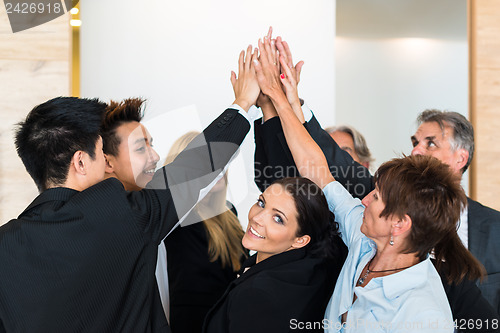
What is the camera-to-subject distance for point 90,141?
141cm

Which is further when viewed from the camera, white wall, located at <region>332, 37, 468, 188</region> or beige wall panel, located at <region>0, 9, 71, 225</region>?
white wall, located at <region>332, 37, 468, 188</region>

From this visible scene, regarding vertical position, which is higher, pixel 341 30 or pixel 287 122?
pixel 341 30

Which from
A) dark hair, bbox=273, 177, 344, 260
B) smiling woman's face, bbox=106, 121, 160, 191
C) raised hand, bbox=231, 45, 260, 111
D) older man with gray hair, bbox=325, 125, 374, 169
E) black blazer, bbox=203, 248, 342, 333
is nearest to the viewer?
Answer: black blazer, bbox=203, 248, 342, 333

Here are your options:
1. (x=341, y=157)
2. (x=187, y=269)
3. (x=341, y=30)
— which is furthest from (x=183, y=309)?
(x=341, y=30)

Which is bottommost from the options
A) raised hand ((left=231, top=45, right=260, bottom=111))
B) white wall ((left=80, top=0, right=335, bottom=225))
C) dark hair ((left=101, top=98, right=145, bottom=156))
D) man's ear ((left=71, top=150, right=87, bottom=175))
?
man's ear ((left=71, top=150, right=87, bottom=175))

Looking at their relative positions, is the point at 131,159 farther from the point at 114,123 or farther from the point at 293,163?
the point at 293,163

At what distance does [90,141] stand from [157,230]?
302 millimetres

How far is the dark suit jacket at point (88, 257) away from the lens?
51.2 inches

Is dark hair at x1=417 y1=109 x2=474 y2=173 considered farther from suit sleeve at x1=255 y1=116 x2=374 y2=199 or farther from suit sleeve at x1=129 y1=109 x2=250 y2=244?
suit sleeve at x1=129 y1=109 x2=250 y2=244

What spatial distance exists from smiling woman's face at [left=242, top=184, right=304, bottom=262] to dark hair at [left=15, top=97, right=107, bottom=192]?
572mm

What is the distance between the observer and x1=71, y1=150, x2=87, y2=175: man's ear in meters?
1.40

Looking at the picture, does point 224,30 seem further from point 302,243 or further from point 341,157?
point 302,243

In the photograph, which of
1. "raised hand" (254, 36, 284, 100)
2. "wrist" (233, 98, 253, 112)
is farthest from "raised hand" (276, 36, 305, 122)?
"wrist" (233, 98, 253, 112)

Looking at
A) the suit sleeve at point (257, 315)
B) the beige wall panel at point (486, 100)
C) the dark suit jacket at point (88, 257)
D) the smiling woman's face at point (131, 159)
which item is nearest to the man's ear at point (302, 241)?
the suit sleeve at point (257, 315)
